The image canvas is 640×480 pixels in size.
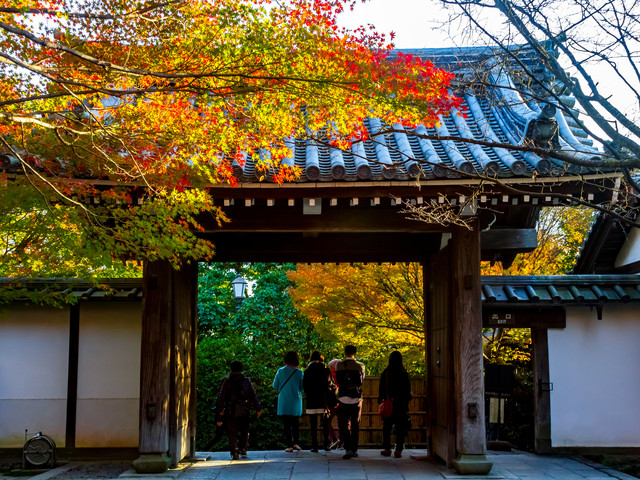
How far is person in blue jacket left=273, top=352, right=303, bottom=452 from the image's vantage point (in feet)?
40.7

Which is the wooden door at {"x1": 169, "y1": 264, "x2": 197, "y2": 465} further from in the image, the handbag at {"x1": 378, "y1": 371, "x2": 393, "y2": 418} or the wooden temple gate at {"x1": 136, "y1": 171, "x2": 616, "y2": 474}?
the handbag at {"x1": 378, "y1": 371, "x2": 393, "y2": 418}

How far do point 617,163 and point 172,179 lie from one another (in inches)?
179

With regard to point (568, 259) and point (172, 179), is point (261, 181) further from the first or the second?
point (568, 259)

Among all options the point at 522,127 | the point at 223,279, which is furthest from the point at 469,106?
the point at 223,279

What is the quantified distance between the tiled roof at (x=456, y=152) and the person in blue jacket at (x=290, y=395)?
3.98 m

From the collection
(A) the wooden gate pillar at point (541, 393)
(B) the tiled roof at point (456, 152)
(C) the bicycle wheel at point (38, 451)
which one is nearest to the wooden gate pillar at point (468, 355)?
(B) the tiled roof at point (456, 152)

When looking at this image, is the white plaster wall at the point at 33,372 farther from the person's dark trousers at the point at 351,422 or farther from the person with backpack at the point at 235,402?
the person's dark trousers at the point at 351,422

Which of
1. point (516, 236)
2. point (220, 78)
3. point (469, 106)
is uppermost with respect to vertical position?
point (469, 106)

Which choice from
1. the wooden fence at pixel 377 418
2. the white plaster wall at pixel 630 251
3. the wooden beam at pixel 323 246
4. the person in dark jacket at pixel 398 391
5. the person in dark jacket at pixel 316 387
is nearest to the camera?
the person in dark jacket at pixel 398 391

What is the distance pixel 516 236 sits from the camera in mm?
11555

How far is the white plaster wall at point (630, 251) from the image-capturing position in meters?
14.5

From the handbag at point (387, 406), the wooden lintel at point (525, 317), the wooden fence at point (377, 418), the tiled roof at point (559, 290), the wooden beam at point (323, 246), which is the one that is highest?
the wooden beam at point (323, 246)

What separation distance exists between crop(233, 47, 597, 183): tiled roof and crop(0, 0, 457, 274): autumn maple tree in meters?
0.67

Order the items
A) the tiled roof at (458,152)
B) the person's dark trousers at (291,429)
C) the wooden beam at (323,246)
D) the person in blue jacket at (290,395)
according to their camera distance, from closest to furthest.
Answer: the tiled roof at (458,152), the wooden beam at (323,246), the person in blue jacket at (290,395), the person's dark trousers at (291,429)
